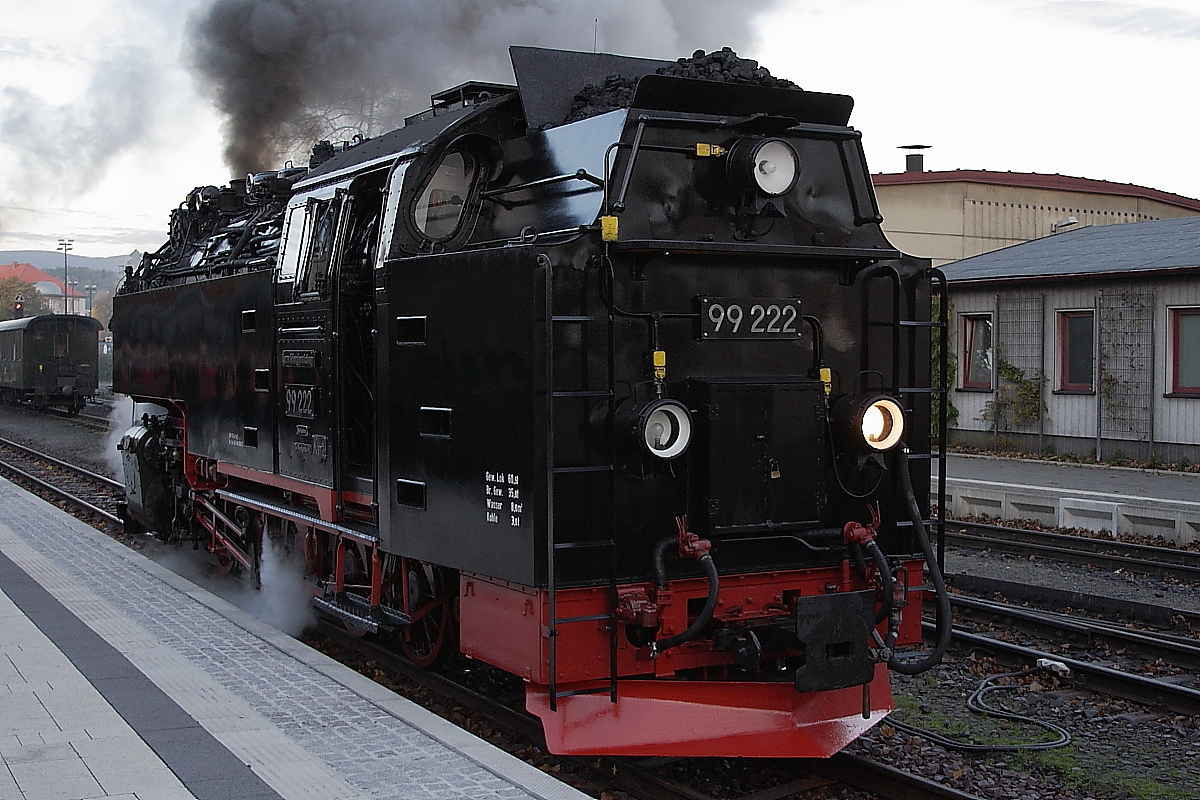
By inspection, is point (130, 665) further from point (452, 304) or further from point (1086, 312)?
point (1086, 312)

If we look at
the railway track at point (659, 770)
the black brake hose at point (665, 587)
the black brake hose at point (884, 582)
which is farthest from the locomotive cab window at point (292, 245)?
the black brake hose at point (884, 582)

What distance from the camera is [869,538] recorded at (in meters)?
5.43

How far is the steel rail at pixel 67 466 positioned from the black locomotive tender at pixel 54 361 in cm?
863

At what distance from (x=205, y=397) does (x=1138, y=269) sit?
13.2 m

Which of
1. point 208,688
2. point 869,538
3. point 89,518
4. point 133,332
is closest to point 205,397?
point 133,332

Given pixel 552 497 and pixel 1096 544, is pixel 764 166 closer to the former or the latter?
pixel 552 497

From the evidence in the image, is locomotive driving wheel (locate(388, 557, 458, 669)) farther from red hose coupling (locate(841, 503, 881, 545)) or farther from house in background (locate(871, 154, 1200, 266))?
house in background (locate(871, 154, 1200, 266))

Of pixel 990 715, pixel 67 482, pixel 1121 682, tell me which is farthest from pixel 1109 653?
pixel 67 482

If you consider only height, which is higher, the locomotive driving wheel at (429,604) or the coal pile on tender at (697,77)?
the coal pile on tender at (697,77)

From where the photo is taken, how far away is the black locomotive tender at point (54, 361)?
113 feet

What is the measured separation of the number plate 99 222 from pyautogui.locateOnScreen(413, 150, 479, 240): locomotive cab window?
1.53 metres

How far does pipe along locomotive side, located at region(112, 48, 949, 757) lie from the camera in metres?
4.93

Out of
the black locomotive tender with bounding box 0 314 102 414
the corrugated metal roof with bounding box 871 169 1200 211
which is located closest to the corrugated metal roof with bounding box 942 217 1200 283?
the corrugated metal roof with bounding box 871 169 1200 211

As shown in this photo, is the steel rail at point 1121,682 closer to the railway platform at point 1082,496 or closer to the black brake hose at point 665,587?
the black brake hose at point 665,587
